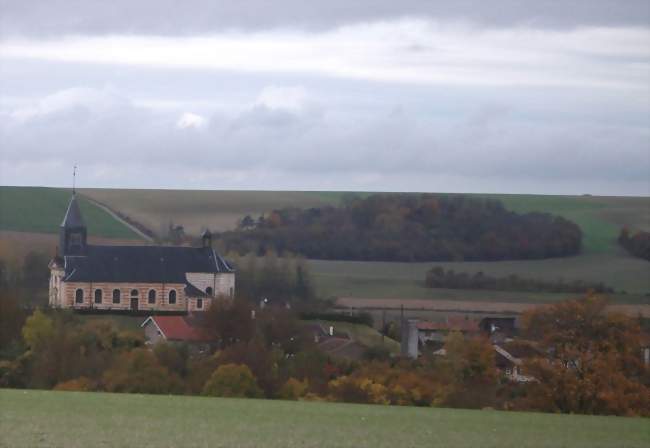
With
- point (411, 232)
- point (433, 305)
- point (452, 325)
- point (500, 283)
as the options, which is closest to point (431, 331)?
point (452, 325)

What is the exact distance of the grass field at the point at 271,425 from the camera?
2019cm

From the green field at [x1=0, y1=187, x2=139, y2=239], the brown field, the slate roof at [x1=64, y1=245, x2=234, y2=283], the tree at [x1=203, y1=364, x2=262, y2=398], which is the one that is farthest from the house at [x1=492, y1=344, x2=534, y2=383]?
the green field at [x1=0, y1=187, x2=139, y2=239]

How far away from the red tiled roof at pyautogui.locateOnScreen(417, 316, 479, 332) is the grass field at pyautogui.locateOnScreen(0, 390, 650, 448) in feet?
129

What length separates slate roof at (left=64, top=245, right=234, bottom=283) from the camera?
77.3 m

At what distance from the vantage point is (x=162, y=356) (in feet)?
158

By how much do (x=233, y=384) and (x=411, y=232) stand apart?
Result: 4109 centimetres

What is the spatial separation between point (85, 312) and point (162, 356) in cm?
2549

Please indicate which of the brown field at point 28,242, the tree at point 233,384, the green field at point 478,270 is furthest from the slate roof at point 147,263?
the tree at point 233,384

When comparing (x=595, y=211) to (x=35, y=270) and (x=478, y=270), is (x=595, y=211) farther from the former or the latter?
(x=35, y=270)

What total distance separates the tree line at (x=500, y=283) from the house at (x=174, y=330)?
1314 cm

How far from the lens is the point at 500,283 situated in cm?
7512

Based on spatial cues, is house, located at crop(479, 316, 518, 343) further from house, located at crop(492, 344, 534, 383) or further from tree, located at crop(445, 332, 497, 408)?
tree, located at crop(445, 332, 497, 408)

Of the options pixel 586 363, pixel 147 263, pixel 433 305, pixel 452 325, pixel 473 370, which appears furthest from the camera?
pixel 147 263

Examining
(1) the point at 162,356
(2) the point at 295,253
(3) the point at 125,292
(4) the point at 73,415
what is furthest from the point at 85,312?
(4) the point at 73,415
